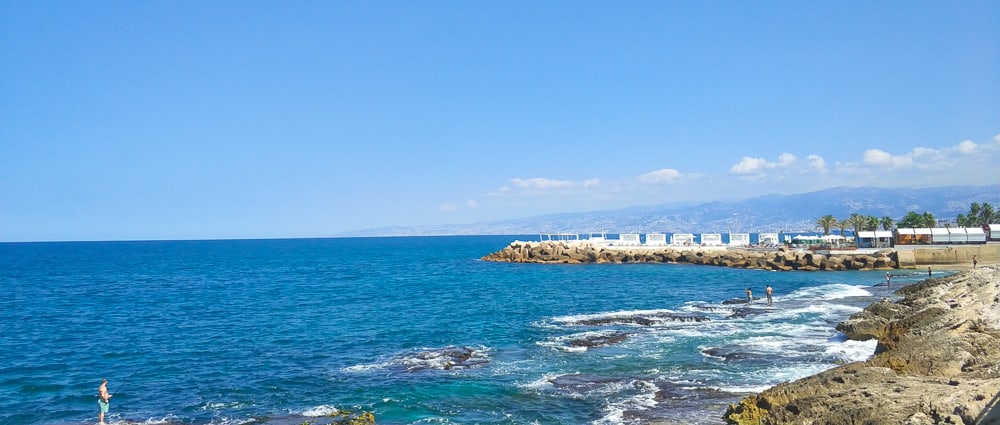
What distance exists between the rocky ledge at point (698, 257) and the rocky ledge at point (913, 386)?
50.0 meters

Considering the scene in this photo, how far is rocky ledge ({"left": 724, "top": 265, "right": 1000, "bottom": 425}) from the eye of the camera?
12742mm

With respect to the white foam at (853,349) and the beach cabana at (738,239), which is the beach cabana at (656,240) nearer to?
the beach cabana at (738,239)

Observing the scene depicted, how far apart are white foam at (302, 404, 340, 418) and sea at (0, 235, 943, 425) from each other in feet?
0.32

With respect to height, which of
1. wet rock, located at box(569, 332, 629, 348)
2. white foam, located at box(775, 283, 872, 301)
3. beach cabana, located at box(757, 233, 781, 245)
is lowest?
white foam, located at box(775, 283, 872, 301)

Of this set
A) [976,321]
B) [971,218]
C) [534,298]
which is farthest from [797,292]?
[971,218]

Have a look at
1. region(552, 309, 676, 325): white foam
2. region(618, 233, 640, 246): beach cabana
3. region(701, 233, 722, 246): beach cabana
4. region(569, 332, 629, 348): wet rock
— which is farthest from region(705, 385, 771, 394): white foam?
region(618, 233, 640, 246): beach cabana

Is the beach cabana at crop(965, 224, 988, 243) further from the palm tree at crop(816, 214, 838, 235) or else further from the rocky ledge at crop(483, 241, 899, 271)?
the palm tree at crop(816, 214, 838, 235)

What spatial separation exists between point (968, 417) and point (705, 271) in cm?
6360

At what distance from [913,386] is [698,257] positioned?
73437 millimetres

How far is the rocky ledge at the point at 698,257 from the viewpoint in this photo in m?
69.5

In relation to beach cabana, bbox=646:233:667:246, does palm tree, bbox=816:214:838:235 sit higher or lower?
higher

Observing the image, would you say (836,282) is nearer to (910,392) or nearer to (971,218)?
(910,392)

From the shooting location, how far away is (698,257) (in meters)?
85.6

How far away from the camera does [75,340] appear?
117 feet
